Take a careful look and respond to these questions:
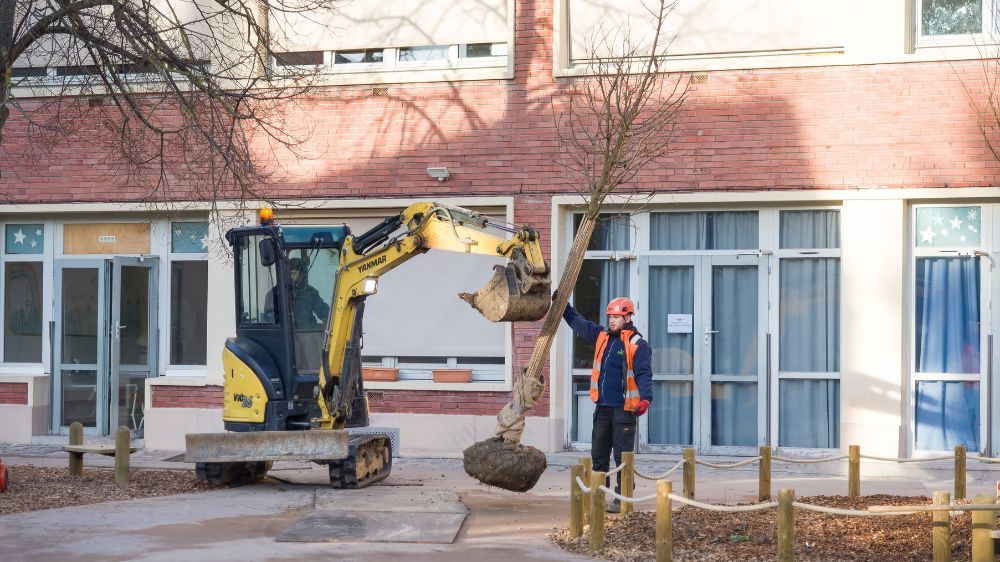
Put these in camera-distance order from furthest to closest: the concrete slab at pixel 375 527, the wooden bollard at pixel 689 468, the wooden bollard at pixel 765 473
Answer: the wooden bollard at pixel 765 473, the wooden bollard at pixel 689 468, the concrete slab at pixel 375 527

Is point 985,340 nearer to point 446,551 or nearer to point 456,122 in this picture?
point 456,122

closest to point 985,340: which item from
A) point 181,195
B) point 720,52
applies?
point 720,52

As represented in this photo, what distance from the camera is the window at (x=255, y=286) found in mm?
13664

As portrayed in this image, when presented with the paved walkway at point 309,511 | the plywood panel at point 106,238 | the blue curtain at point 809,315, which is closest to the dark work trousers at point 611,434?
the paved walkway at point 309,511

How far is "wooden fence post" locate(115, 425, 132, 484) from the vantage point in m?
13.8

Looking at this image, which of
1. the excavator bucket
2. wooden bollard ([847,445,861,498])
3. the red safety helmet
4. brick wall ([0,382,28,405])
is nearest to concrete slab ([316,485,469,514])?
the excavator bucket

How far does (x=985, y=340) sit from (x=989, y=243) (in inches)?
44.4

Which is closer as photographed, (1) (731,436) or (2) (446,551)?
(2) (446,551)

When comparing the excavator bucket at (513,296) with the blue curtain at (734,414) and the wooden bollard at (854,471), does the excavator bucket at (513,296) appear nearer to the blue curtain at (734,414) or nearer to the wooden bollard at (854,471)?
the wooden bollard at (854,471)

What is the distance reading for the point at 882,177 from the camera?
15914mm

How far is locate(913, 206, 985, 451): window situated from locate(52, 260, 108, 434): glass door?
1072 centimetres

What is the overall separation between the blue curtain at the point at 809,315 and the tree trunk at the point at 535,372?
5611mm

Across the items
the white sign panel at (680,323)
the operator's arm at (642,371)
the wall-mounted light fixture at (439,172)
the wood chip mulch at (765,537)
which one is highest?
the wall-mounted light fixture at (439,172)

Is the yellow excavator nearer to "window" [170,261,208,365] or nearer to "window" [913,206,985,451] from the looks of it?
"window" [170,261,208,365]
